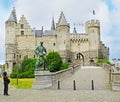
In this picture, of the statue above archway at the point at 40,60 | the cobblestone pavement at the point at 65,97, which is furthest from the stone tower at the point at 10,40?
the cobblestone pavement at the point at 65,97

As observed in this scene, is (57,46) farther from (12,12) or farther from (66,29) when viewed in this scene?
(12,12)

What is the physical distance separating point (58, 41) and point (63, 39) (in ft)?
6.11

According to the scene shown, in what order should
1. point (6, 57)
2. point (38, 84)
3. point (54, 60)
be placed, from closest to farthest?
point (38, 84) < point (54, 60) < point (6, 57)

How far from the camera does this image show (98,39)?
85.6m

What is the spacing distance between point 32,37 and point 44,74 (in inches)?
2409

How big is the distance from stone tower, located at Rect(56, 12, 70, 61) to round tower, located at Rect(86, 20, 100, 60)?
21.3ft

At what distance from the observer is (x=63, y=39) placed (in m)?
83.4

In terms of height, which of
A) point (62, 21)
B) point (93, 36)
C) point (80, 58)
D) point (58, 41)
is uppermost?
point (62, 21)

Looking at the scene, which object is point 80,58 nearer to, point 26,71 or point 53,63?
point 53,63

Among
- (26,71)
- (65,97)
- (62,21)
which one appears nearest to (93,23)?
(62,21)

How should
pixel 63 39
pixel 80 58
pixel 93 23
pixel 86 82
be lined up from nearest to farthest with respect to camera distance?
pixel 86 82 < pixel 63 39 < pixel 80 58 < pixel 93 23

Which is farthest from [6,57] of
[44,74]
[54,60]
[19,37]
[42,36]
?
[44,74]

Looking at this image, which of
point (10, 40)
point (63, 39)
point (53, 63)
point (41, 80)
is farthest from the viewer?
point (63, 39)

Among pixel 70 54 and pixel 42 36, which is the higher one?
pixel 42 36
